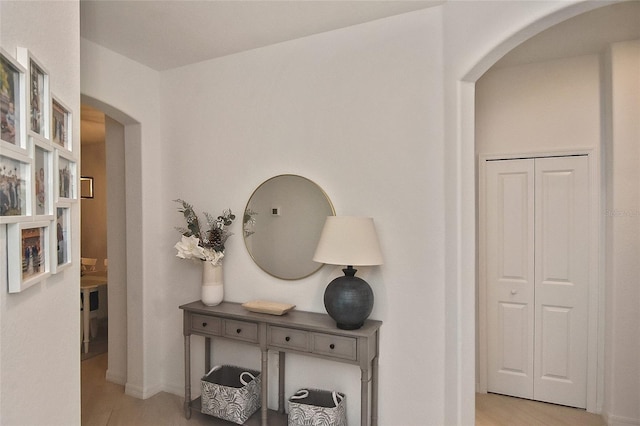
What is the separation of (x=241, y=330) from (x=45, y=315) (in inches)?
58.5

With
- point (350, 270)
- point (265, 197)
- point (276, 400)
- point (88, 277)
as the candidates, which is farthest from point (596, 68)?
point (88, 277)

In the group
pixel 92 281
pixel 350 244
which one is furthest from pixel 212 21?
pixel 92 281

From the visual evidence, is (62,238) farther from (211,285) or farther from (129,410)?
(129,410)

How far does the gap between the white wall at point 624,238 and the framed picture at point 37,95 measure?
336cm

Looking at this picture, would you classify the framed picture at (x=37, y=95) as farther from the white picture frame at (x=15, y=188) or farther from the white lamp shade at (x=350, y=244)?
the white lamp shade at (x=350, y=244)

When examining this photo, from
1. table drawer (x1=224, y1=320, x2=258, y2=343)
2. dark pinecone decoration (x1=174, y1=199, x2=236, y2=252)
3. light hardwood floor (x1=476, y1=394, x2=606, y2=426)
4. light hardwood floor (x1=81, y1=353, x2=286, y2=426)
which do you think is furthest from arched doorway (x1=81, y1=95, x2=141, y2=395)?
light hardwood floor (x1=476, y1=394, x2=606, y2=426)

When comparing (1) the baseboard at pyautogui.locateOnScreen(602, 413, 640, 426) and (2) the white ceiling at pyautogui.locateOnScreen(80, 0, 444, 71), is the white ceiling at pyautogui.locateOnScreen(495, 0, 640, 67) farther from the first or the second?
(1) the baseboard at pyautogui.locateOnScreen(602, 413, 640, 426)

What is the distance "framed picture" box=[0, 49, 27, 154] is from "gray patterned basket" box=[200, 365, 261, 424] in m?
2.12

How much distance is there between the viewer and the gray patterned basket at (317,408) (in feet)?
8.00

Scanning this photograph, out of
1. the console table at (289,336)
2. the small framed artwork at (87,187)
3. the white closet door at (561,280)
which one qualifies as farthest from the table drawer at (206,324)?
the small framed artwork at (87,187)

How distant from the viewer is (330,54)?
9.02 ft

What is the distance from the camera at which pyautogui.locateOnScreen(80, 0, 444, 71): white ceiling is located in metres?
2.38

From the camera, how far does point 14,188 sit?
1.12m

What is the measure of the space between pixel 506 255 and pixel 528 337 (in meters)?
0.68
